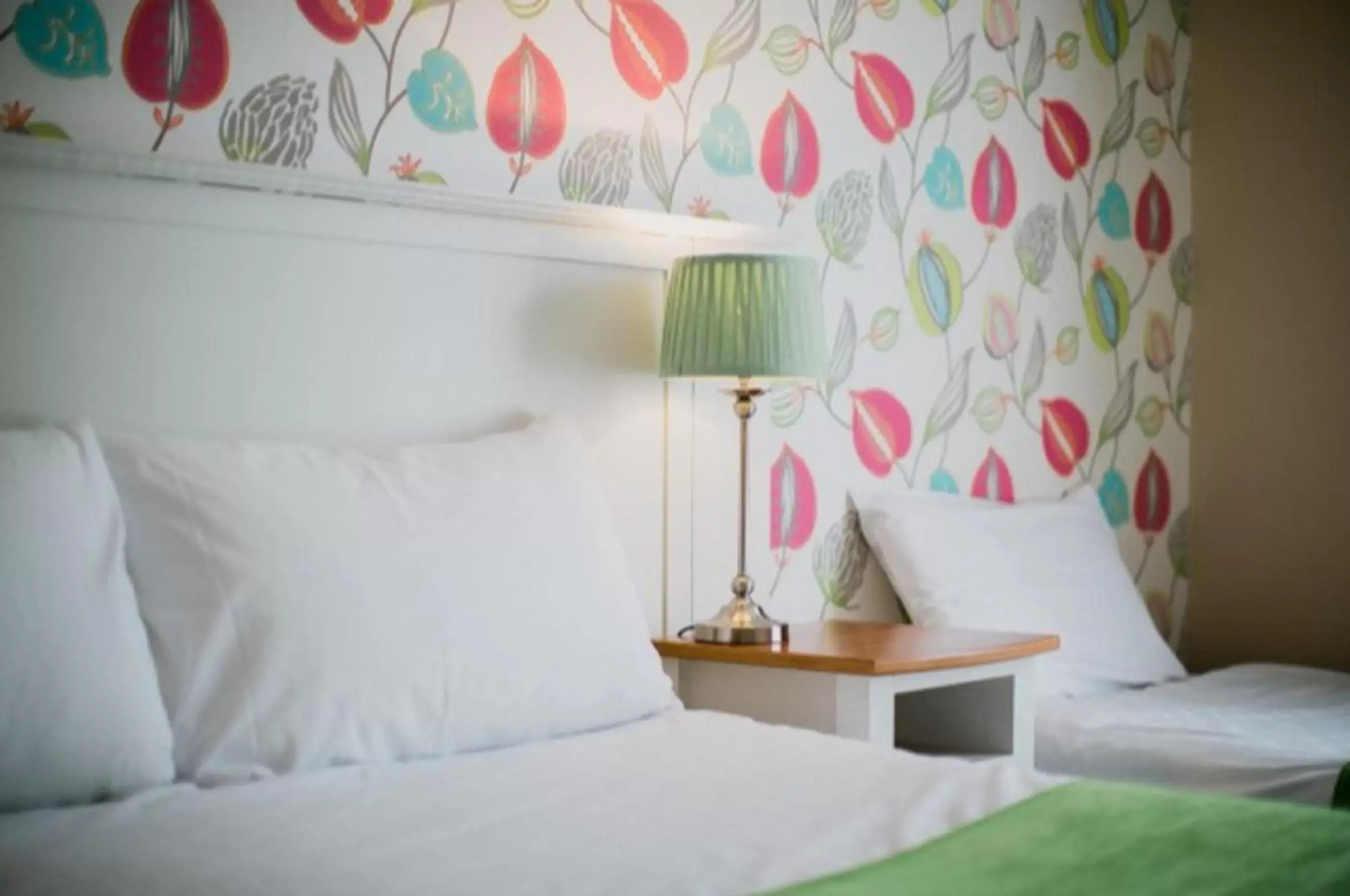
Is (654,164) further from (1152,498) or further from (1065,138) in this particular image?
(1152,498)

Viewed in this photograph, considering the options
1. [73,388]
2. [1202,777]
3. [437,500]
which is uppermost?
[73,388]

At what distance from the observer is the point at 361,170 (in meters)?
2.36

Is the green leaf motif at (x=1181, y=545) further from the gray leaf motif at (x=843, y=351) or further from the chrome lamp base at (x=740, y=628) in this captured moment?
the chrome lamp base at (x=740, y=628)

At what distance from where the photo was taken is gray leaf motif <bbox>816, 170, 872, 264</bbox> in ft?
10.0

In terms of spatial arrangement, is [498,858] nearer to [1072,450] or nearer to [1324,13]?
[1072,450]

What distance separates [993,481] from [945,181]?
61 centimetres

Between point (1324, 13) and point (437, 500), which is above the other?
point (1324, 13)

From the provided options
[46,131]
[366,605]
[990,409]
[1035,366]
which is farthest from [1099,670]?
[46,131]

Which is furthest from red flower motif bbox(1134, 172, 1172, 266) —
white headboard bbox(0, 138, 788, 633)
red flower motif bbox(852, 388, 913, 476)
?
white headboard bbox(0, 138, 788, 633)

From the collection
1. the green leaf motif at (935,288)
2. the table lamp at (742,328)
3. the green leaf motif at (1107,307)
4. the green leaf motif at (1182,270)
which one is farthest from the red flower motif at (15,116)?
the green leaf motif at (1182,270)

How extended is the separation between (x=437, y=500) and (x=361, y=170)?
1.81 feet

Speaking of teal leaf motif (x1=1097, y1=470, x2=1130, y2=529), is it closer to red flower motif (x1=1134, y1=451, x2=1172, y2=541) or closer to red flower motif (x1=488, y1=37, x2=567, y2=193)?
red flower motif (x1=1134, y1=451, x2=1172, y2=541)

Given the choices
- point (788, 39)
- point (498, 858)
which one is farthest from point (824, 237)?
point (498, 858)

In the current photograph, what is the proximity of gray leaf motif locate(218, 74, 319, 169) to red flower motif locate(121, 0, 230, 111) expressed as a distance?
0.04 m
